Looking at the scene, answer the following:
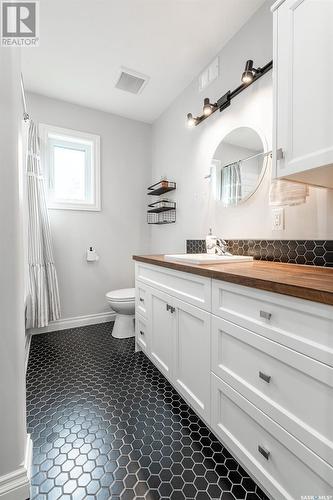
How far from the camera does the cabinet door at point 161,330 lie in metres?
1.46

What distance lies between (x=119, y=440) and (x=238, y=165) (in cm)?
184

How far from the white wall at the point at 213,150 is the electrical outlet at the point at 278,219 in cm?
3

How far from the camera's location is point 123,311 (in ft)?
7.45

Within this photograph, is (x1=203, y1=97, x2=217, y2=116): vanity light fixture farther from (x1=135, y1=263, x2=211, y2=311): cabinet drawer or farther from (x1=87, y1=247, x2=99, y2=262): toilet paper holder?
(x1=87, y1=247, x2=99, y2=262): toilet paper holder

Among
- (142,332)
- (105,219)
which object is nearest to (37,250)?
(105,219)

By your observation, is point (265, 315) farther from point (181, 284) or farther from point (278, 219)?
point (278, 219)

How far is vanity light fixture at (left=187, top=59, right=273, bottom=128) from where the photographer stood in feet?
4.72

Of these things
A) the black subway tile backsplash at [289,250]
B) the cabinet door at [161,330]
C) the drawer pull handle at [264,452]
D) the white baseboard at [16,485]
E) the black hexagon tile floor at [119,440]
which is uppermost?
the black subway tile backsplash at [289,250]

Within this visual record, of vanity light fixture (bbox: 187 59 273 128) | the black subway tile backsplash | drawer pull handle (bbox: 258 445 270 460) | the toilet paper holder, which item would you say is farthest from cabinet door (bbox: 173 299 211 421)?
the toilet paper holder

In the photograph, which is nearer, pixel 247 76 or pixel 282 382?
pixel 282 382

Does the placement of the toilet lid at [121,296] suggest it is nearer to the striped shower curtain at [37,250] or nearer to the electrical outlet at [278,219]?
the striped shower curtain at [37,250]

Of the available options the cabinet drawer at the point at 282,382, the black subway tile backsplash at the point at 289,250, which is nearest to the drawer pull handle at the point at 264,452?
the cabinet drawer at the point at 282,382

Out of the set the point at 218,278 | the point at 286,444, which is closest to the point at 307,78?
the point at 218,278

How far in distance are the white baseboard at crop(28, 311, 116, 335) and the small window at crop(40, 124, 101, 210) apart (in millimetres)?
1248
